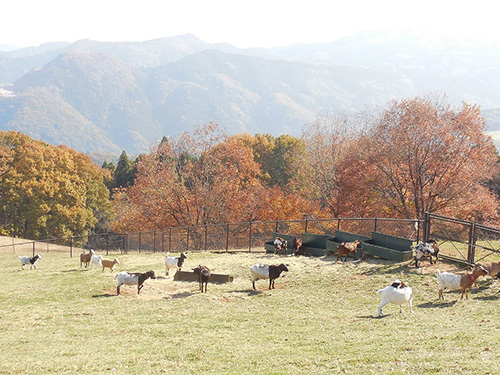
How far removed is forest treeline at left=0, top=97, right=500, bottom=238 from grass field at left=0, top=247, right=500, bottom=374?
17.6m

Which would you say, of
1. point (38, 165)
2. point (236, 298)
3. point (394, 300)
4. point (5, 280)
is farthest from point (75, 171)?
point (394, 300)

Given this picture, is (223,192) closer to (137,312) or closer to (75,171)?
(75,171)

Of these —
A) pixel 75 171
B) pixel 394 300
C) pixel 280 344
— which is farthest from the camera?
pixel 75 171

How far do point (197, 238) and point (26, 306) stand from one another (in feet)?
91.0

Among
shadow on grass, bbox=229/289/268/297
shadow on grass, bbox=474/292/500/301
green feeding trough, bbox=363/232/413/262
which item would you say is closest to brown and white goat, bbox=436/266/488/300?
shadow on grass, bbox=474/292/500/301

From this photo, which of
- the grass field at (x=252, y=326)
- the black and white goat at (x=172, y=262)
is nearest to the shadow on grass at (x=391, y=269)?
the grass field at (x=252, y=326)

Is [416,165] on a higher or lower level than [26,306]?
higher

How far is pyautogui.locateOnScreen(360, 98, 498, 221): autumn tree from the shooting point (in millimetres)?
38375

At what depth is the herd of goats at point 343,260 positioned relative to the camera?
1630 centimetres

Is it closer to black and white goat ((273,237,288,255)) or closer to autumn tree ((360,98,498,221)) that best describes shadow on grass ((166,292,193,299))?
black and white goat ((273,237,288,255))

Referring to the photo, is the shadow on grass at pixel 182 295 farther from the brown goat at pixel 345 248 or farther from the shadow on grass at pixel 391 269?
the brown goat at pixel 345 248

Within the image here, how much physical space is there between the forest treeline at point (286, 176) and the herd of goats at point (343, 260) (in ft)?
45.0

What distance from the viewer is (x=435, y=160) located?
38750mm

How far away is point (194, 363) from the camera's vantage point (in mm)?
12430
